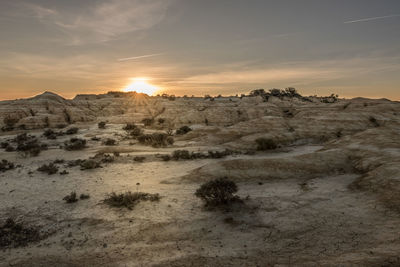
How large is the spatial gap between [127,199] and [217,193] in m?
4.30

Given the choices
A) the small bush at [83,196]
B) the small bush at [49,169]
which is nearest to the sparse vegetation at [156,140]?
the small bush at [49,169]

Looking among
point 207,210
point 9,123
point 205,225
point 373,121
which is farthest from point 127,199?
point 9,123

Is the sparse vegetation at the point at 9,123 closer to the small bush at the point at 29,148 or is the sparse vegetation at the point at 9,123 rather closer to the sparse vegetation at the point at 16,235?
the small bush at the point at 29,148

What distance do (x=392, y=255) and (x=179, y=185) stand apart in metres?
10.5

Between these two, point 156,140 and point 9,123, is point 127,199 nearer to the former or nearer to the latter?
point 156,140

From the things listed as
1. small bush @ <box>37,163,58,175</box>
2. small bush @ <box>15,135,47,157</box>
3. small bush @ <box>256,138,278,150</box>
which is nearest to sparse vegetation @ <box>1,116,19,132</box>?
small bush @ <box>15,135,47,157</box>

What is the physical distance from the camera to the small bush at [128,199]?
11.7 metres

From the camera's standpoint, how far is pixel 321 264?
21.9 feet

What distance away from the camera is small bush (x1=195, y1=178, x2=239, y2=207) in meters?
11.5

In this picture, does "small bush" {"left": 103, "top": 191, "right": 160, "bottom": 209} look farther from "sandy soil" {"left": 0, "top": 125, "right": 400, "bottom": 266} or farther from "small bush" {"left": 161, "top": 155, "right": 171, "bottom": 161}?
"small bush" {"left": 161, "top": 155, "right": 171, "bottom": 161}

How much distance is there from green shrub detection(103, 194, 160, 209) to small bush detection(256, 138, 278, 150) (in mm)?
15213

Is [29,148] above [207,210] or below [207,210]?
above

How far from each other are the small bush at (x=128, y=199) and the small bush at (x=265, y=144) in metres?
15.2

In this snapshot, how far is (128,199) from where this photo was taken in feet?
39.2
